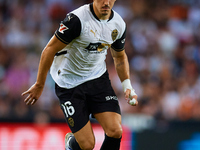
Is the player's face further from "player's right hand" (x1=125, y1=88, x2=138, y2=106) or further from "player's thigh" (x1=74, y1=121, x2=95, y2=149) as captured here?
"player's thigh" (x1=74, y1=121, x2=95, y2=149)

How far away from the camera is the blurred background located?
26.6 ft

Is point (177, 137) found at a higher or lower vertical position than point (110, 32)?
lower

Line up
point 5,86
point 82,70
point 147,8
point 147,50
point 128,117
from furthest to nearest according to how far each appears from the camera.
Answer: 1. point 147,8
2. point 147,50
3. point 5,86
4. point 128,117
5. point 82,70

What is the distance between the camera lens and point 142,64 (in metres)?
10.2

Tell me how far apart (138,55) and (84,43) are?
6.07 meters

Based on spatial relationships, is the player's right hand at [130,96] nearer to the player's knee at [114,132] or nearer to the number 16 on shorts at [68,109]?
the player's knee at [114,132]

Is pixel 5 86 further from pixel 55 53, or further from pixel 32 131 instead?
pixel 55 53

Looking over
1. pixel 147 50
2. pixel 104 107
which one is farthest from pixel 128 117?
pixel 104 107

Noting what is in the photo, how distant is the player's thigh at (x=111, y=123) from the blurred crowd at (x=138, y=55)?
11.6ft

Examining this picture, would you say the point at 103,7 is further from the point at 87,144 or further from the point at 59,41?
the point at 87,144

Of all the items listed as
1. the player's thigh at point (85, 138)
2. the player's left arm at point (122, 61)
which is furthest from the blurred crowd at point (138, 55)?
the player's thigh at point (85, 138)

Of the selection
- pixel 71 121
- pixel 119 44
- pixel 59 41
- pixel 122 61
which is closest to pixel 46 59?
pixel 59 41

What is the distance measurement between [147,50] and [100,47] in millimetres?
6119

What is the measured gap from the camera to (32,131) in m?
7.76
